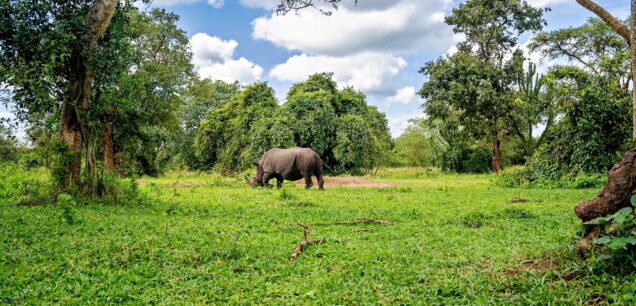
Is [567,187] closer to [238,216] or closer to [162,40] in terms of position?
[238,216]

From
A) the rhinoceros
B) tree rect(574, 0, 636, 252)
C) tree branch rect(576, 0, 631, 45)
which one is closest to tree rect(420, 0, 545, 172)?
the rhinoceros

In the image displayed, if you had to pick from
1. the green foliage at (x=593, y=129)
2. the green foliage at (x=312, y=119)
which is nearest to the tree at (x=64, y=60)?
the green foliage at (x=593, y=129)

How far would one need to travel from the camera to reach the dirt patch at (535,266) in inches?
178

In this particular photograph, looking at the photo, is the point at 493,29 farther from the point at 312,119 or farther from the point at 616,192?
the point at 616,192

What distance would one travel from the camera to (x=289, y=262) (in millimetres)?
5309

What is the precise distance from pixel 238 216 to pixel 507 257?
5.20 m

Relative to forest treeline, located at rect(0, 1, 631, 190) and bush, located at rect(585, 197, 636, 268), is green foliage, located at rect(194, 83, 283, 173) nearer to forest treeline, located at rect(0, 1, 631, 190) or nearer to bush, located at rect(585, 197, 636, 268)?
forest treeline, located at rect(0, 1, 631, 190)

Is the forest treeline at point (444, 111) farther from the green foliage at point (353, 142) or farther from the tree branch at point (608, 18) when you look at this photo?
the tree branch at point (608, 18)

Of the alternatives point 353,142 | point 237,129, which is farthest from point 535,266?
point 237,129

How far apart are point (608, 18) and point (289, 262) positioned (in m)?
7.79

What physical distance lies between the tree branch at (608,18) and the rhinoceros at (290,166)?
34.6 feet

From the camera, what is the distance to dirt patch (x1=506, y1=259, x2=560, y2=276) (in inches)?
178

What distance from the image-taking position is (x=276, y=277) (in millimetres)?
4793

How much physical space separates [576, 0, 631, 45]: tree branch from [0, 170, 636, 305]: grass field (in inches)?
139
